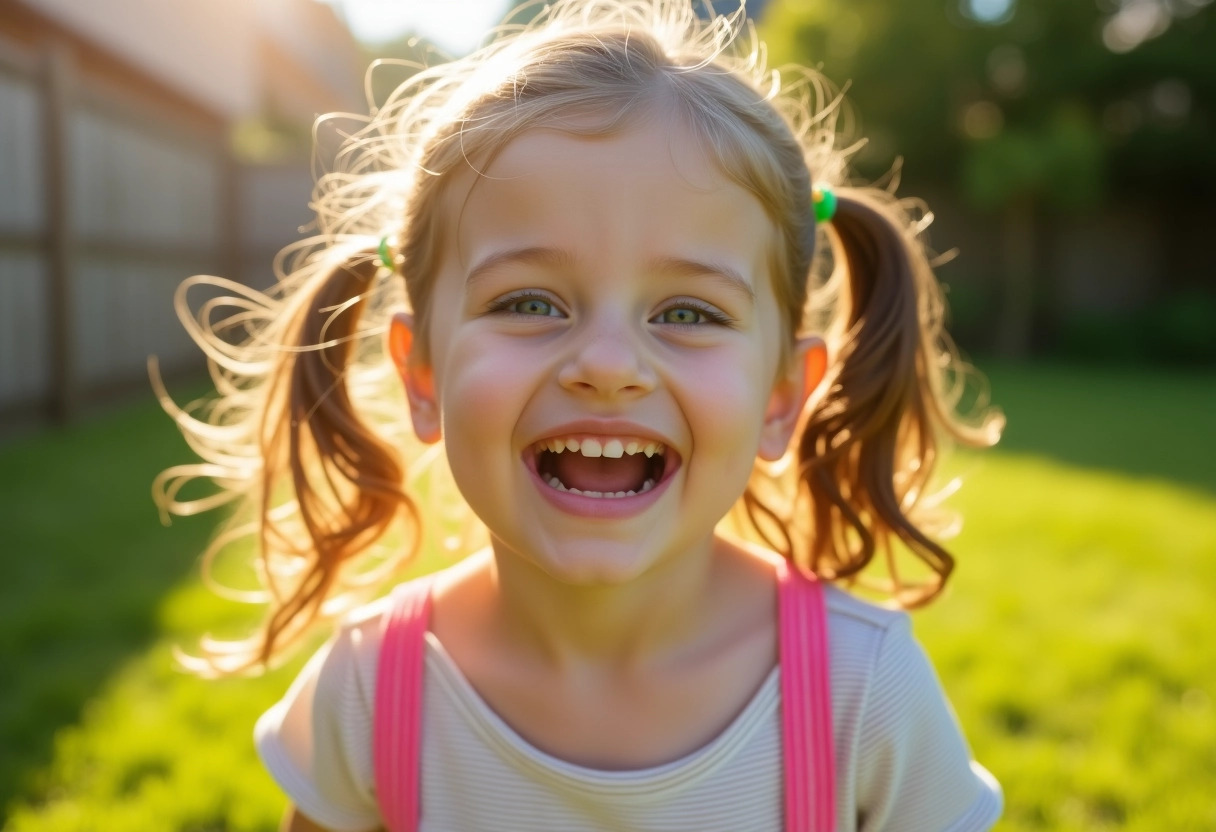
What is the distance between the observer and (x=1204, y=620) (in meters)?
3.31

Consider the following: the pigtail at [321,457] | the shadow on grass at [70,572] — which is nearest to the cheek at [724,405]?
the pigtail at [321,457]

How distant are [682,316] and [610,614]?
0.46 metres

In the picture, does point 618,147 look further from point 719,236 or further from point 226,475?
point 226,475

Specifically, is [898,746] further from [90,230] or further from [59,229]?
[90,230]

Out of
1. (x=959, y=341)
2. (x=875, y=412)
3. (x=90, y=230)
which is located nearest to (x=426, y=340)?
(x=875, y=412)

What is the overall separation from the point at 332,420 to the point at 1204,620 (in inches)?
106

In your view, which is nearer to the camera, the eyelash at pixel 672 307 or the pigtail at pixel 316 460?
the eyelash at pixel 672 307

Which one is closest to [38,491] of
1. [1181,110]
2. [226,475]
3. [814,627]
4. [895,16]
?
[226,475]

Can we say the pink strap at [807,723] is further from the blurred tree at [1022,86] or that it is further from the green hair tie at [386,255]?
the blurred tree at [1022,86]

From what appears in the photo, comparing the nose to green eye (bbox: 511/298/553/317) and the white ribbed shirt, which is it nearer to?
green eye (bbox: 511/298/553/317)

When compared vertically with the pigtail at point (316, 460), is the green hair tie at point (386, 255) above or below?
above

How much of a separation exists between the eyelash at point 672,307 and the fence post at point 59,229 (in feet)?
18.2

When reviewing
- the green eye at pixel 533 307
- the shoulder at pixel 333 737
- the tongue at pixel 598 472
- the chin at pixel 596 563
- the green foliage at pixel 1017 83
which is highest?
the green foliage at pixel 1017 83

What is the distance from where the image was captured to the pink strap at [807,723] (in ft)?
5.06
